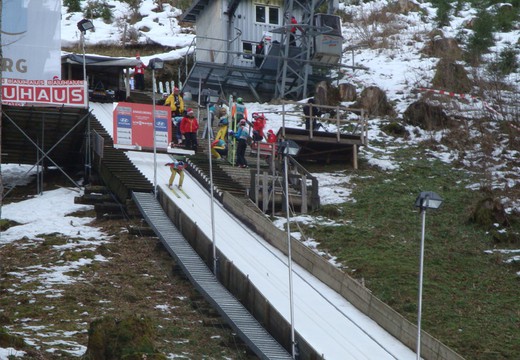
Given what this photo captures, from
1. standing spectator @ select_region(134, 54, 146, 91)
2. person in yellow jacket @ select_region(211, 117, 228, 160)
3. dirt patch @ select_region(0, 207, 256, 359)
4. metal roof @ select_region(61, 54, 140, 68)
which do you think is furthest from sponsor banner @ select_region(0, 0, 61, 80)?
standing spectator @ select_region(134, 54, 146, 91)

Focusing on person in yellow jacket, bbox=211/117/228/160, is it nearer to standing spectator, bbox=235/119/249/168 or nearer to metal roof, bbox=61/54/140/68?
standing spectator, bbox=235/119/249/168

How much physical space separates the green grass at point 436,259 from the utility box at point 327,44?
37.5 ft

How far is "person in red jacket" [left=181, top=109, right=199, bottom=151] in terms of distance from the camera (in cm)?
3997

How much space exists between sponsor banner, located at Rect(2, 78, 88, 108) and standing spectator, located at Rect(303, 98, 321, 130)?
25.5 ft

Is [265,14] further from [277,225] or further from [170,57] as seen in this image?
[277,225]

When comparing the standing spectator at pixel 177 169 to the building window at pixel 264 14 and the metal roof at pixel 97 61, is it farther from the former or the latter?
the building window at pixel 264 14

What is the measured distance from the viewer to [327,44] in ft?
168

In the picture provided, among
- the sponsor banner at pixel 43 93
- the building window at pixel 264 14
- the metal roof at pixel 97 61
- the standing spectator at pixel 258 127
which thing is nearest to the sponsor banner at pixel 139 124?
the sponsor banner at pixel 43 93

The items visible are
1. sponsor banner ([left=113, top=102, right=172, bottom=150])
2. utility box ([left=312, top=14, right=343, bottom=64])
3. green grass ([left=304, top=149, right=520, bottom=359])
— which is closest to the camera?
green grass ([left=304, top=149, right=520, bottom=359])

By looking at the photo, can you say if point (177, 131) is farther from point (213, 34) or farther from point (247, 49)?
point (213, 34)

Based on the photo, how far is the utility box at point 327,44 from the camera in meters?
51.1

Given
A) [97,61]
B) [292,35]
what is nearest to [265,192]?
[97,61]

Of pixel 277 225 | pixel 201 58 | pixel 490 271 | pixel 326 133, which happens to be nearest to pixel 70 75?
pixel 201 58

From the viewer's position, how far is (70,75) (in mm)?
48906
